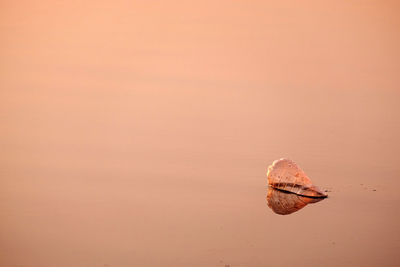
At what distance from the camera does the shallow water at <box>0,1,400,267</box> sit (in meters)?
3.41

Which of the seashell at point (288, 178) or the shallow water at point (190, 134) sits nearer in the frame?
the seashell at point (288, 178)

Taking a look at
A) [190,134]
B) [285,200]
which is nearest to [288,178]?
[285,200]

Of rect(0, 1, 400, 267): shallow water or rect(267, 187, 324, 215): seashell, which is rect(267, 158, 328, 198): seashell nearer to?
rect(267, 187, 324, 215): seashell

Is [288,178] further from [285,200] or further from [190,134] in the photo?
[190,134]

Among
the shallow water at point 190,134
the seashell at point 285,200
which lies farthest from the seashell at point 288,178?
the shallow water at point 190,134

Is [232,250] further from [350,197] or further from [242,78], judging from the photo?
[242,78]

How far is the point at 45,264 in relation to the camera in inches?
135

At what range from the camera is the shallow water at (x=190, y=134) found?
11.2ft

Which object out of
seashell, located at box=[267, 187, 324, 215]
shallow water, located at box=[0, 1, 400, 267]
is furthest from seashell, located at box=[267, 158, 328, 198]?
shallow water, located at box=[0, 1, 400, 267]

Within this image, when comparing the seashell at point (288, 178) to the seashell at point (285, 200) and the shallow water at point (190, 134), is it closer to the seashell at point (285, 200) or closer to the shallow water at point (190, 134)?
the seashell at point (285, 200)

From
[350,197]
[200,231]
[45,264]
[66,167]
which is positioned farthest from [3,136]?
[350,197]

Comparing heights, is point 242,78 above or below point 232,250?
above

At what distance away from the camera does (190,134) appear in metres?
3.46

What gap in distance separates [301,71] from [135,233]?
148 cm
